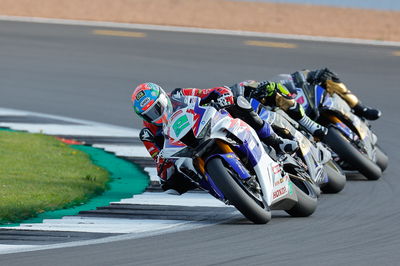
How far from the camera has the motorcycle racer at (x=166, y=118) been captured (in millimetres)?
8984

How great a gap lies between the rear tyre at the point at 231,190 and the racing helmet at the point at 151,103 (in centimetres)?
84

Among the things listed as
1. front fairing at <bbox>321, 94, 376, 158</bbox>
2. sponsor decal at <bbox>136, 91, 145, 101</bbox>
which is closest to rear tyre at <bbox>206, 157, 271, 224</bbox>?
sponsor decal at <bbox>136, 91, 145, 101</bbox>

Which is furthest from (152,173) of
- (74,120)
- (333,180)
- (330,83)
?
(74,120)

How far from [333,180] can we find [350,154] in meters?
0.73

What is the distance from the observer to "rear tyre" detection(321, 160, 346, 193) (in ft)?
35.2

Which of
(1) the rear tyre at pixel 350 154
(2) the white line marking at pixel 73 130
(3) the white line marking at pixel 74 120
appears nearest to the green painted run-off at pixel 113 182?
(2) the white line marking at pixel 73 130

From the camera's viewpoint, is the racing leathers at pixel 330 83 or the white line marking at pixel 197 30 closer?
Answer: the racing leathers at pixel 330 83

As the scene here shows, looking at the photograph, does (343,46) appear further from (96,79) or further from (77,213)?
(77,213)

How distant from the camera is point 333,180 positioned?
1075 cm

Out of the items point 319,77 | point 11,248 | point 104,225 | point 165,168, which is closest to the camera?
point 11,248

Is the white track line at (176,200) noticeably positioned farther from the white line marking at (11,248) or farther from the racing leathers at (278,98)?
the white line marking at (11,248)

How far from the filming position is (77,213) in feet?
30.3

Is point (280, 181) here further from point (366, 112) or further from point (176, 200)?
point (366, 112)

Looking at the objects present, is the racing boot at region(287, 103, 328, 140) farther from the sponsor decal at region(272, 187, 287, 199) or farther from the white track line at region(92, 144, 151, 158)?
the white track line at region(92, 144, 151, 158)
